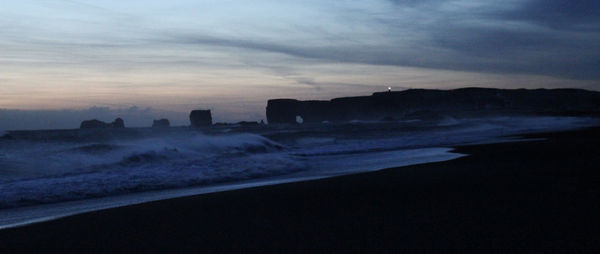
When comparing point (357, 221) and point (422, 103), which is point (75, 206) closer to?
point (357, 221)

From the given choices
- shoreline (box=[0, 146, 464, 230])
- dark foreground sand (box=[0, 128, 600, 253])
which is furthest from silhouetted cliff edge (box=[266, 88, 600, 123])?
dark foreground sand (box=[0, 128, 600, 253])

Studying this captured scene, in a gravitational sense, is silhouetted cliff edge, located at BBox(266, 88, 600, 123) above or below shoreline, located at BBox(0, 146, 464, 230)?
above

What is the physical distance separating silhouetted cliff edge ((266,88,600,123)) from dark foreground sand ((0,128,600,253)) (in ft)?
343

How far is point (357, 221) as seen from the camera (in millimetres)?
5145

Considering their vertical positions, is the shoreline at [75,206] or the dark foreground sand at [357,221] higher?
the dark foreground sand at [357,221]

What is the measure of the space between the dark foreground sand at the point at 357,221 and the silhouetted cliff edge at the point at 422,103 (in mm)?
104664

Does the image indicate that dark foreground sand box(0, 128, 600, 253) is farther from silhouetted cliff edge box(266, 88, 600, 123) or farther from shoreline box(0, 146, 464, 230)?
silhouetted cliff edge box(266, 88, 600, 123)

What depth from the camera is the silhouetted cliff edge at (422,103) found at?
366ft

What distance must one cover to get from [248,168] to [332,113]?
4550 inches

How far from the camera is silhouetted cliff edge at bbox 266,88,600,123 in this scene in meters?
112

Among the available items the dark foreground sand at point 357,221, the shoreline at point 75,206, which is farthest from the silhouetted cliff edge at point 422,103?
the dark foreground sand at point 357,221

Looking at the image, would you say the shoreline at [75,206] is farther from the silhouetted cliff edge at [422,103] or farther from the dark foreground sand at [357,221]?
the silhouetted cliff edge at [422,103]

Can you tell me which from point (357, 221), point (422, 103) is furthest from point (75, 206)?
point (422, 103)

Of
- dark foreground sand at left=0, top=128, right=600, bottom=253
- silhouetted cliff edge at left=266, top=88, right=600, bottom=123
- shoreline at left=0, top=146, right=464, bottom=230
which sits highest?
silhouetted cliff edge at left=266, top=88, right=600, bottom=123
